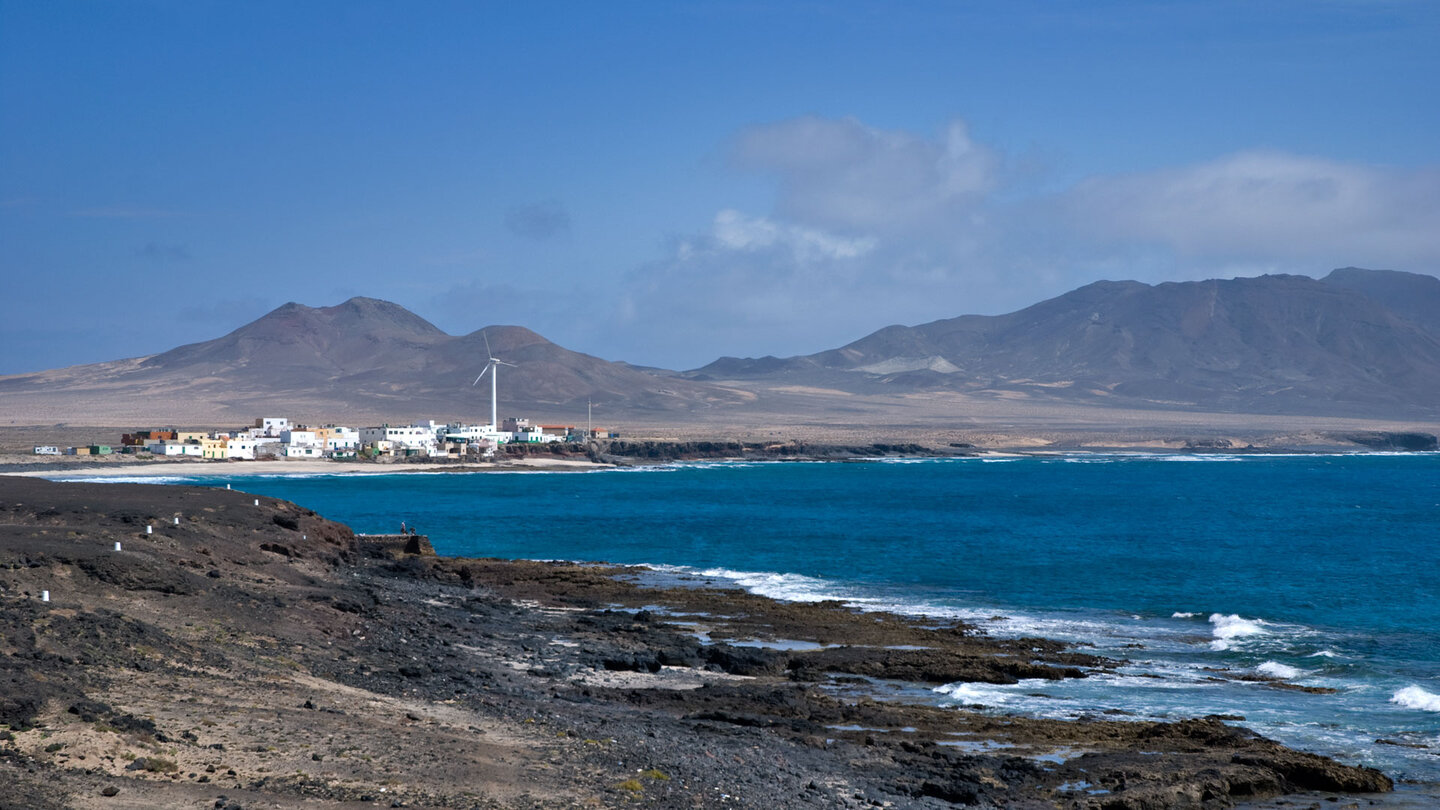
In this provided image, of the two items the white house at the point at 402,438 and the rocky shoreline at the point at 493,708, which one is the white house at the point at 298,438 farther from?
the rocky shoreline at the point at 493,708

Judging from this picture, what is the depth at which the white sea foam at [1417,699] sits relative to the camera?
22.1 meters

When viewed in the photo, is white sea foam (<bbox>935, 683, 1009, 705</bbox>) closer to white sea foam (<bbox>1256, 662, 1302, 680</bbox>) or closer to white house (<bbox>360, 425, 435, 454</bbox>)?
white sea foam (<bbox>1256, 662, 1302, 680</bbox>)

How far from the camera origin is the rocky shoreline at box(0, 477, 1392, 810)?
1340 centimetres

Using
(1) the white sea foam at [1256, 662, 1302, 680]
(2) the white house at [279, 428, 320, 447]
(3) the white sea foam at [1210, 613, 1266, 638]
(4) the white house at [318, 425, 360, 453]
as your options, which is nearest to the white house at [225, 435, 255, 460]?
(2) the white house at [279, 428, 320, 447]

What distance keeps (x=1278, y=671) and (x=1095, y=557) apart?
24.3 m

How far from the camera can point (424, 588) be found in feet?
109

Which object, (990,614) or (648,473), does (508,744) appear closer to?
(990,614)

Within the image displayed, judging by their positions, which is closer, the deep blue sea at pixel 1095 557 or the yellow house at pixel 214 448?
the deep blue sea at pixel 1095 557

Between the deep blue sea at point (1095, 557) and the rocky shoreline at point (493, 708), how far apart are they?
2272 mm

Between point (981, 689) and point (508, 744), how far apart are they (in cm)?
1028

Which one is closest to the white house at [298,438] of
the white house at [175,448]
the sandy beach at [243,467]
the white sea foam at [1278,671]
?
the sandy beach at [243,467]

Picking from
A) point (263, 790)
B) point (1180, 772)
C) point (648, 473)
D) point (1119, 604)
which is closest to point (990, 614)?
point (1119, 604)

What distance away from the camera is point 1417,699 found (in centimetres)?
2256

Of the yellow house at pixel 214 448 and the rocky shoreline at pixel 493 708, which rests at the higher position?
the yellow house at pixel 214 448
